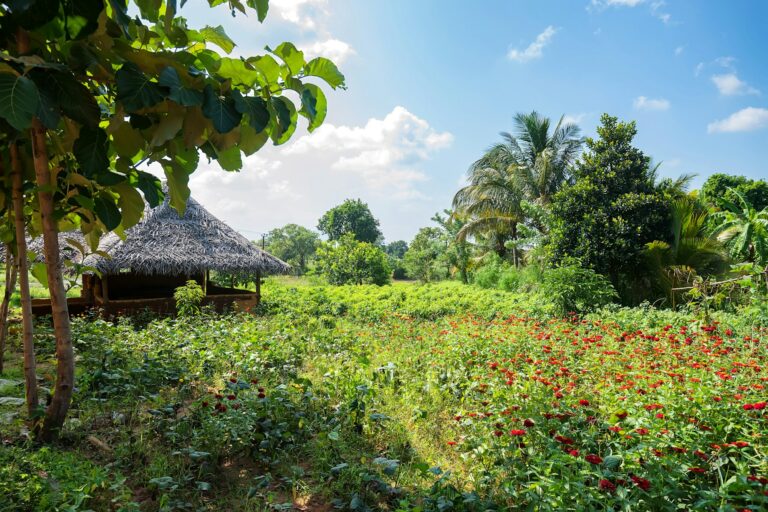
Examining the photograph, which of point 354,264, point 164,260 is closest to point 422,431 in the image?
point 164,260

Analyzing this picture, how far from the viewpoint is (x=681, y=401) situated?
9.84 ft

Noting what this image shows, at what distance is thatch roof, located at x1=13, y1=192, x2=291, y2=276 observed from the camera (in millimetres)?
9648

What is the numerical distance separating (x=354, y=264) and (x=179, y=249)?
1087 centimetres

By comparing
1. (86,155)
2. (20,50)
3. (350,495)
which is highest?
(20,50)

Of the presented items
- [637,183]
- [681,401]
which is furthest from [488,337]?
[637,183]

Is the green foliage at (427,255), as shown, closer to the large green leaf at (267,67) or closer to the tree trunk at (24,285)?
the tree trunk at (24,285)

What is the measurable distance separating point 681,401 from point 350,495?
2.25 m

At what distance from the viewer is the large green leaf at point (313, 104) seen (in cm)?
163

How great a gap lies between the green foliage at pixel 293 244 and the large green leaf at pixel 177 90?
139ft

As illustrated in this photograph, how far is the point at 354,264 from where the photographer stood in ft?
68.2

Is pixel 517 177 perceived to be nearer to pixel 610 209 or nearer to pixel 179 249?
pixel 610 209

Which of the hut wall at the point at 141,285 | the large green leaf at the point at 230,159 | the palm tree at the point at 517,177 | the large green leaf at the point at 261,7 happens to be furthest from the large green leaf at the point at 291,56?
the palm tree at the point at 517,177

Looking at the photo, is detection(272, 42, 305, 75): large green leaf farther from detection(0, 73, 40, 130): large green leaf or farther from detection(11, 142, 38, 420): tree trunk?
detection(11, 142, 38, 420): tree trunk

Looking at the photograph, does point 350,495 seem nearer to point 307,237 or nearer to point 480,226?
point 480,226
